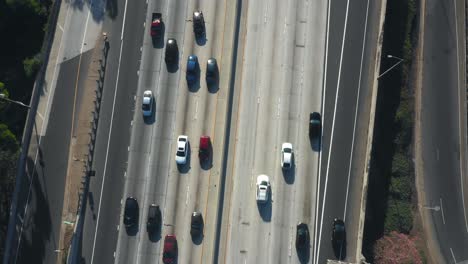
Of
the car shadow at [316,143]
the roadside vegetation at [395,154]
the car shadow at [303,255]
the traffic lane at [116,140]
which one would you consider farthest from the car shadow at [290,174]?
the traffic lane at [116,140]

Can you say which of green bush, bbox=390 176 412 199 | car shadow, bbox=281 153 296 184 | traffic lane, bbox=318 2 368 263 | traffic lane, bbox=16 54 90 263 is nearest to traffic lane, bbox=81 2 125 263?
traffic lane, bbox=16 54 90 263

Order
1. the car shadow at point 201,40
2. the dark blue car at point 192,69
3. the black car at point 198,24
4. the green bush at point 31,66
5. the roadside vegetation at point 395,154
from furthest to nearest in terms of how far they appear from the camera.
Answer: the roadside vegetation at point 395,154, the car shadow at point 201,40, the black car at point 198,24, the green bush at point 31,66, the dark blue car at point 192,69

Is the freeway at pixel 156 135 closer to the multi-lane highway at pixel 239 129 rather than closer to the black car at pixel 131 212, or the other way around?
the multi-lane highway at pixel 239 129

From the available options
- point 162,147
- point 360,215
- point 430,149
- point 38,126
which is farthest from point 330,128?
point 38,126

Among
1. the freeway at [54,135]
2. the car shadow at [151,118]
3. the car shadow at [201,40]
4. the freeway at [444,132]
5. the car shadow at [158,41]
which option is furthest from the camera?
the freeway at [444,132]

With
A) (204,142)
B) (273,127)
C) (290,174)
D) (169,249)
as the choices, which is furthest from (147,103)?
(290,174)

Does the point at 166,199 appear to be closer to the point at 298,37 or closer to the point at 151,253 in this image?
the point at 151,253
